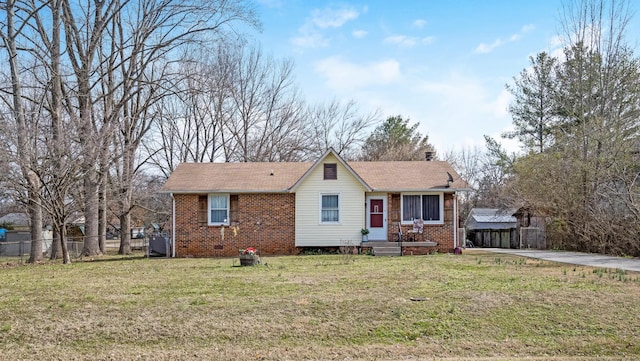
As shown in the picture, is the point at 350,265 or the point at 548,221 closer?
the point at 350,265

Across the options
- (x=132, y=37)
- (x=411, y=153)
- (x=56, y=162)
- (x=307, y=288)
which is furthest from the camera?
(x=411, y=153)

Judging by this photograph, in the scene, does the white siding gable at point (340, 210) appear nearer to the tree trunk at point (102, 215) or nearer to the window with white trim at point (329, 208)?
the window with white trim at point (329, 208)

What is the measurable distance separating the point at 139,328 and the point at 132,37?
19.9 metres

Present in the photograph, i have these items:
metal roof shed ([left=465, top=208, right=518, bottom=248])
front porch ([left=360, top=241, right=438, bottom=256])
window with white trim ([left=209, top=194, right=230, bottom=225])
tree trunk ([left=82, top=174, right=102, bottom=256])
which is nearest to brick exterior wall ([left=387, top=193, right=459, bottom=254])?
front porch ([left=360, top=241, right=438, bottom=256])

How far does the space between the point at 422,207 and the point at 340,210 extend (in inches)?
131

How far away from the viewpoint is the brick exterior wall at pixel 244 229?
2106 cm

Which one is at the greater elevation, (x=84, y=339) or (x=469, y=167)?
(x=469, y=167)

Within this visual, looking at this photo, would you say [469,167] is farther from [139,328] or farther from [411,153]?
[139,328]

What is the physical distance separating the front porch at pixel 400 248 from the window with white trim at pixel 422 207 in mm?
1172

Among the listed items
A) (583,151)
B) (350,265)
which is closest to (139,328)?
(350,265)

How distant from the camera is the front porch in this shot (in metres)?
20.1

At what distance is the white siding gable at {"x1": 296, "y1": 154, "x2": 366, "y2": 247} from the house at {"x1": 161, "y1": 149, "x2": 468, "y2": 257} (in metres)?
0.04

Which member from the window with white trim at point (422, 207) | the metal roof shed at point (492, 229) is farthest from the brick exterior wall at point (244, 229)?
the metal roof shed at point (492, 229)

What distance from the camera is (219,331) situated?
8.48 meters
